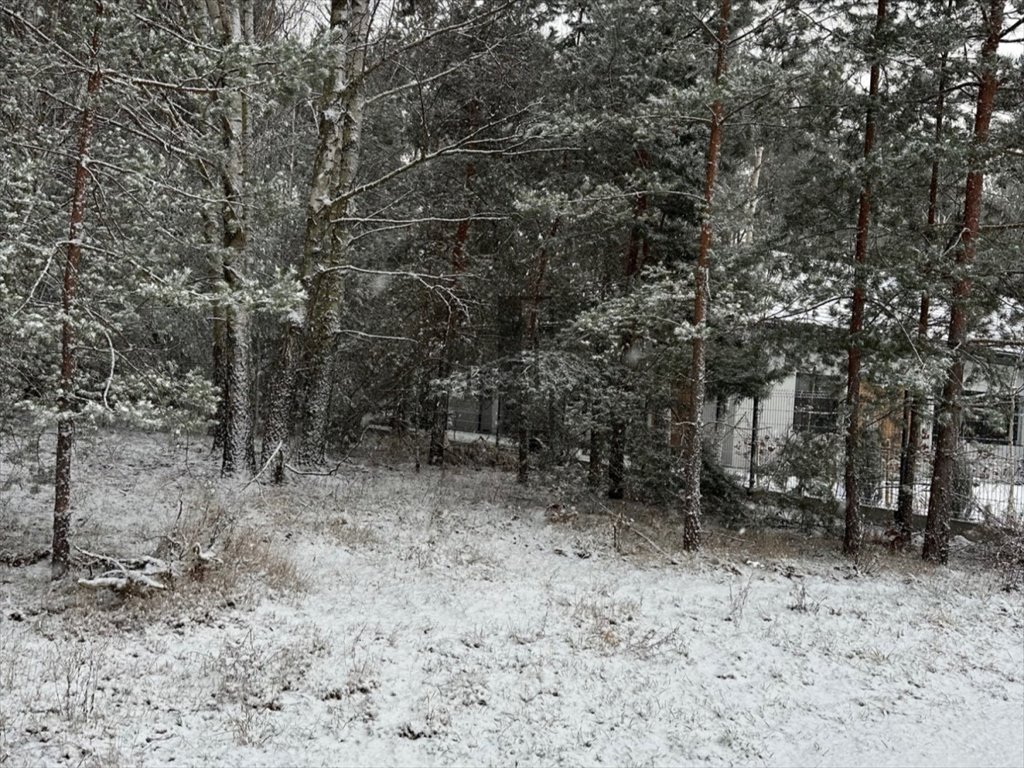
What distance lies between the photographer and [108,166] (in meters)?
6.53

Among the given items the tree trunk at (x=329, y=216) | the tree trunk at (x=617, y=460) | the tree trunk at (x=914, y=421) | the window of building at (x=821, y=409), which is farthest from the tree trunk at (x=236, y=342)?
the tree trunk at (x=914, y=421)

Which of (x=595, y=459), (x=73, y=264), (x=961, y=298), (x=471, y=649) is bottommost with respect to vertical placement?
(x=471, y=649)

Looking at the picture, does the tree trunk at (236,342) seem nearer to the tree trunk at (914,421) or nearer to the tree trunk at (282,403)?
the tree trunk at (282,403)

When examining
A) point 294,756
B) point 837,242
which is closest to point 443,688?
point 294,756

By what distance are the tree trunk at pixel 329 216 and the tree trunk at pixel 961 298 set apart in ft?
31.0

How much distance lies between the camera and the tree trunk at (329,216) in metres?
12.4

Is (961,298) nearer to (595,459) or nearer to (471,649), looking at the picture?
(595,459)

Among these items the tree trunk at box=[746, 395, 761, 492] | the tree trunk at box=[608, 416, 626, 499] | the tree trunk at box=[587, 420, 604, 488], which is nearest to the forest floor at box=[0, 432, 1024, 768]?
the tree trunk at box=[608, 416, 626, 499]

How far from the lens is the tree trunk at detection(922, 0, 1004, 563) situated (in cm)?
1030

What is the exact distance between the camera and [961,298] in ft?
34.4

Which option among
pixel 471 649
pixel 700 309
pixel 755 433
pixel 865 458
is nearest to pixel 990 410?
pixel 865 458

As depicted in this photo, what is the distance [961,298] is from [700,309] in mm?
3841

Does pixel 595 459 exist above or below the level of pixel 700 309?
below

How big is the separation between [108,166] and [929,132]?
11161 mm
